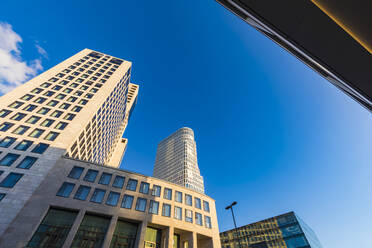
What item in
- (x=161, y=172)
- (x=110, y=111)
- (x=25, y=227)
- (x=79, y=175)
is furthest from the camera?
(x=161, y=172)

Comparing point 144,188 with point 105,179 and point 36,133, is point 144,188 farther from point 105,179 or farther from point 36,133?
point 36,133

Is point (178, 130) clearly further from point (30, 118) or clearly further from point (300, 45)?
point (300, 45)

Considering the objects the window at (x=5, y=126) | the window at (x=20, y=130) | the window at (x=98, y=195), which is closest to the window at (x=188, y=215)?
the window at (x=98, y=195)

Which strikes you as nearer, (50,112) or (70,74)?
(50,112)

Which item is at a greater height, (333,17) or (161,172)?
(161,172)

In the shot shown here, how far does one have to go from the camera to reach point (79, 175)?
92.7ft

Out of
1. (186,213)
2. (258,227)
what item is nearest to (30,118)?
(186,213)

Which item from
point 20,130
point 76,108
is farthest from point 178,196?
point 20,130

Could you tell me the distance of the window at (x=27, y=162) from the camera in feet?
87.1

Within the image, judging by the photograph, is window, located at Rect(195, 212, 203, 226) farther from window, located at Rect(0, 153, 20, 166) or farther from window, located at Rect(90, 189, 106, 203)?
window, located at Rect(0, 153, 20, 166)

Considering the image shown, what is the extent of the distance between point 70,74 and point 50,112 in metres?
15.9

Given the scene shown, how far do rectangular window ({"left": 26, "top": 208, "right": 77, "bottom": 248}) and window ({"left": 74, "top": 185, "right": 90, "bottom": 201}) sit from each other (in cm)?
215

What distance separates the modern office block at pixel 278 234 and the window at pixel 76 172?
141 feet

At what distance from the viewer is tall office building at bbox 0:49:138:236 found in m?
25.0
